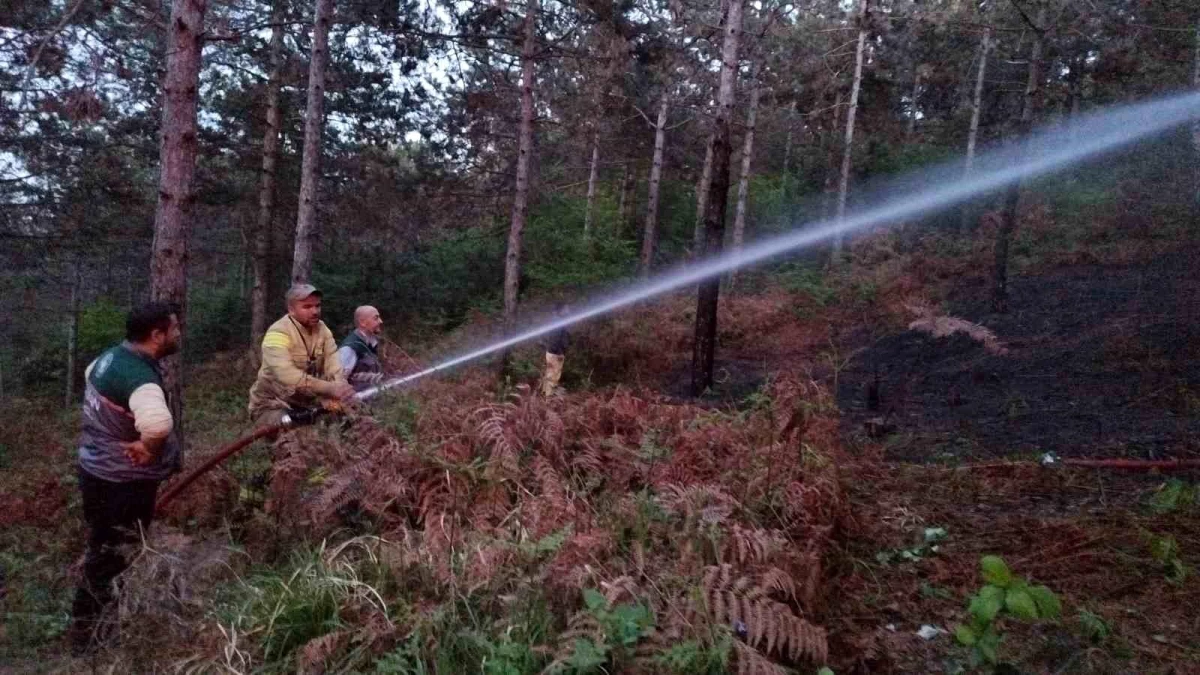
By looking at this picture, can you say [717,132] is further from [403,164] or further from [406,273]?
[406,273]

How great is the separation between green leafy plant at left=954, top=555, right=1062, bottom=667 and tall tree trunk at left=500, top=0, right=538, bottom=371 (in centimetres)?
1203

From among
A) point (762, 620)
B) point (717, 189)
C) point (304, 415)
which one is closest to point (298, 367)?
point (304, 415)

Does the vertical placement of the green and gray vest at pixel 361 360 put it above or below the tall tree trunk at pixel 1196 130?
below

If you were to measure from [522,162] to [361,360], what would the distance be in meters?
8.44

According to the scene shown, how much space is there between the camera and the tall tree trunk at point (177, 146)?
21.2 feet

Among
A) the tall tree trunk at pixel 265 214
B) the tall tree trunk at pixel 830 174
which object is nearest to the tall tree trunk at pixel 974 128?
the tall tree trunk at pixel 830 174

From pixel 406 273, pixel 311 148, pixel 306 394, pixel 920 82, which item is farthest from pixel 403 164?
pixel 920 82

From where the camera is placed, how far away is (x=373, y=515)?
14.2 ft

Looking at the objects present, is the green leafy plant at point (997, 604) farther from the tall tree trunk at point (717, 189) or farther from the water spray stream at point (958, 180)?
the water spray stream at point (958, 180)

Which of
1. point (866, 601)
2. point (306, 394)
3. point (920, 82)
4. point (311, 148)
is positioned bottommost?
point (866, 601)

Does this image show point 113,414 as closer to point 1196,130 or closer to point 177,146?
point 177,146

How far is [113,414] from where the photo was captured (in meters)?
4.18

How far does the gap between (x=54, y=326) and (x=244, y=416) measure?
23.6m

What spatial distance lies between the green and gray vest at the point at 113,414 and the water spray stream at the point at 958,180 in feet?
50.6
